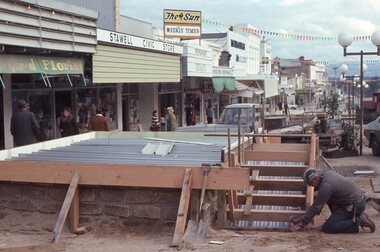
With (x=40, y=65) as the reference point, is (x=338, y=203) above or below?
below

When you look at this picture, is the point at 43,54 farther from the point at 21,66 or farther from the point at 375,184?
the point at 375,184

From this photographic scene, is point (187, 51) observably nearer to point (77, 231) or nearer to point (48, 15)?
point (48, 15)

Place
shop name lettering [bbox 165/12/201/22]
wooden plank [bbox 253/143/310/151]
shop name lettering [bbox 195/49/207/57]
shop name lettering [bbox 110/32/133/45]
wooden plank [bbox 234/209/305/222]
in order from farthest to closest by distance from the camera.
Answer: shop name lettering [bbox 165/12/201/22] → shop name lettering [bbox 195/49/207/57] → shop name lettering [bbox 110/32/133/45] → wooden plank [bbox 253/143/310/151] → wooden plank [bbox 234/209/305/222]

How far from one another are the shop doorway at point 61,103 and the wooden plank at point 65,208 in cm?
832

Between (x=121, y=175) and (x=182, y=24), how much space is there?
21.1 m

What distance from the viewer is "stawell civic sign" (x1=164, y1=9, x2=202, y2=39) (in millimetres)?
26625

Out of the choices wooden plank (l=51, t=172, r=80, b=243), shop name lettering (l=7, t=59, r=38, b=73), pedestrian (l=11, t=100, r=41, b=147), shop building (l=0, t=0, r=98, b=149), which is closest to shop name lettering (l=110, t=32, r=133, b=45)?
shop building (l=0, t=0, r=98, b=149)

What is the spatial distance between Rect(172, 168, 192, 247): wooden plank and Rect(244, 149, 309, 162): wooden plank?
335 centimetres

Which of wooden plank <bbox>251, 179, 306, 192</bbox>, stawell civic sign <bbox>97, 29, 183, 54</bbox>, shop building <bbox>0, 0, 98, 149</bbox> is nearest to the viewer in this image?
wooden plank <bbox>251, 179, 306, 192</bbox>

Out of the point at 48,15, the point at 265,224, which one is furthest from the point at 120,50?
the point at 265,224

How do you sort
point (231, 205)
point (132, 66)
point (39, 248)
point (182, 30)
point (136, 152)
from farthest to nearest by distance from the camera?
point (182, 30)
point (132, 66)
point (136, 152)
point (231, 205)
point (39, 248)

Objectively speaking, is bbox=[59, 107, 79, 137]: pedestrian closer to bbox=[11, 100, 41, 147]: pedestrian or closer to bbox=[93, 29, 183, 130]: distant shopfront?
bbox=[93, 29, 183, 130]: distant shopfront

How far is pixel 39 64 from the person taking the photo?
Answer: 1159 cm

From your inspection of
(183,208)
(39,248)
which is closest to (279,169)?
(183,208)
